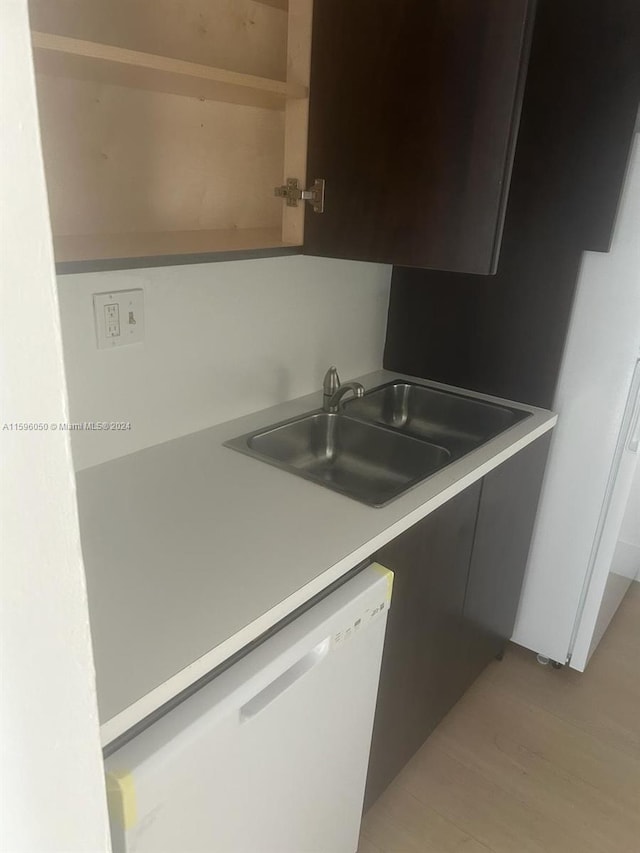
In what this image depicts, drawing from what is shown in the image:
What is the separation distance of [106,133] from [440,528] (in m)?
1.05

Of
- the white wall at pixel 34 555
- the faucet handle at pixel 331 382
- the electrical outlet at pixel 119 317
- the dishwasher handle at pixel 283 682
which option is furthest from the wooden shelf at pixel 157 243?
the dishwasher handle at pixel 283 682

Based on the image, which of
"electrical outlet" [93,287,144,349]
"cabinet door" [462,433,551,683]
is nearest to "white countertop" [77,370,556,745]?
"cabinet door" [462,433,551,683]

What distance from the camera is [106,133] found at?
3.87 feet

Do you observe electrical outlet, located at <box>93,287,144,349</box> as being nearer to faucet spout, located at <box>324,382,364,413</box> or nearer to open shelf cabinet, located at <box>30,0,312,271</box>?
open shelf cabinet, located at <box>30,0,312,271</box>

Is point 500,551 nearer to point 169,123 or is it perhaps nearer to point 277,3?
point 169,123

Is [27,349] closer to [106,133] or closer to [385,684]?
[106,133]

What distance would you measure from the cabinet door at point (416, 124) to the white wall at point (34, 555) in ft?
3.21

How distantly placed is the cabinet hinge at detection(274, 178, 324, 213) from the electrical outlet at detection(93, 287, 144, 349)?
0.39m

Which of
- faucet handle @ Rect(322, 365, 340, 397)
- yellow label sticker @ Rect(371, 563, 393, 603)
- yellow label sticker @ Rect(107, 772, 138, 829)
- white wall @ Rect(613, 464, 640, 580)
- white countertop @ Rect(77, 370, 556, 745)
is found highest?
faucet handle @ Rect(322, 365, 340, 397)

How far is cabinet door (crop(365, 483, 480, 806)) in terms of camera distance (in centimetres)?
132

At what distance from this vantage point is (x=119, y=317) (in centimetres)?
129

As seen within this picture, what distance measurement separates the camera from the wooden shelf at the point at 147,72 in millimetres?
889

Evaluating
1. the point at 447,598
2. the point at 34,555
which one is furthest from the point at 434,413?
the point at 34,555

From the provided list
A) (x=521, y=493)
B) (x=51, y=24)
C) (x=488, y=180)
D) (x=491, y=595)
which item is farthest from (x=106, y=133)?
(x=491, y=595)
